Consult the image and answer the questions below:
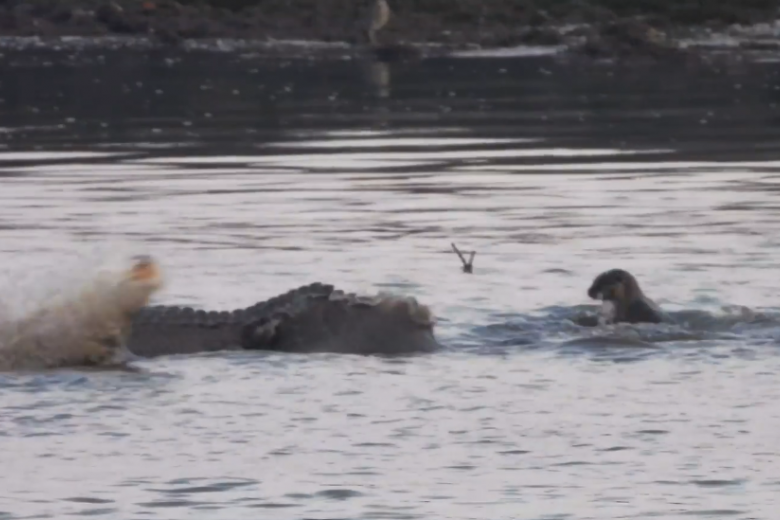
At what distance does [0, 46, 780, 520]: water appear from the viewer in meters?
8.95

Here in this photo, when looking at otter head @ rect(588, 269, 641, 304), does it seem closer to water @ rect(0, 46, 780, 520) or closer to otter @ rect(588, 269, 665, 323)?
otter @ rect(588, 269, 665, 323)

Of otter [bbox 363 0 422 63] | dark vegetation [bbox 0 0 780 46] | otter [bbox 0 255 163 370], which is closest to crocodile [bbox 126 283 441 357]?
otter [bbox 0 255 163 370]

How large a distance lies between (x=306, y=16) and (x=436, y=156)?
33348mm

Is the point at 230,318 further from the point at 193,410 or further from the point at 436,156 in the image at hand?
the point at 436,156

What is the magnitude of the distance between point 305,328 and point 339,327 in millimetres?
181

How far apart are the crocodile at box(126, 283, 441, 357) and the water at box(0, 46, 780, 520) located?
0.69 ft

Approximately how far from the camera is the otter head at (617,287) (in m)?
13.0

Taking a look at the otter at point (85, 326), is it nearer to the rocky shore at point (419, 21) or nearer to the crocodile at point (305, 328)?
the crocodile at point (305, 328)

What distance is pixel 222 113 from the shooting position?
1323 inches

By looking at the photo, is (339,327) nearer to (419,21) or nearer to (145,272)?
(145,272)

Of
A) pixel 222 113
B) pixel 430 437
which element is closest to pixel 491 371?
pixel 430 437

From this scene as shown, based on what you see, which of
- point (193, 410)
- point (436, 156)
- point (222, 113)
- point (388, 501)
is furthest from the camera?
point (222, 113)

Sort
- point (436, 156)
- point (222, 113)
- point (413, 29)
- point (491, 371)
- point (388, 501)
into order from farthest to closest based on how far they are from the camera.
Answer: point (413, 29) < point (222, 113) < point (436, 156) < point (491, 371) < point (388, 501)

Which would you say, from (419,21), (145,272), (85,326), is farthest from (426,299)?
(419,21)
